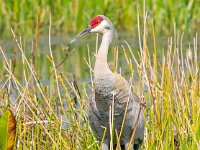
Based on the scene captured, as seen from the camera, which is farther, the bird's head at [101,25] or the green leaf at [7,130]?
the bird's head at [101,25]

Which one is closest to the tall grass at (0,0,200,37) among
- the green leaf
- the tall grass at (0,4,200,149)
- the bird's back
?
the tall grass at (0,4,200,149)

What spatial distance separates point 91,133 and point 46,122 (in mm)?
321

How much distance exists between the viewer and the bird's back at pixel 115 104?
451 centimetres

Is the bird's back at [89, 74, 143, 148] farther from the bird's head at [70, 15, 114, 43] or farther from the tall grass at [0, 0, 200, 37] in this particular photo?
the tall grass at [0, 0, 200, 37]

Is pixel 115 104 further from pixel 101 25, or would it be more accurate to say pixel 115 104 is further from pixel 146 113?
pixel 146 113

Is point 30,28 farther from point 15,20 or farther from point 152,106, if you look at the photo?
point 152,106

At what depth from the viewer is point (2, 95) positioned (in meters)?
5.43

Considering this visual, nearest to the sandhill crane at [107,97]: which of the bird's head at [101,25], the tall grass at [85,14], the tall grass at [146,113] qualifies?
the bird's head at [101,25]

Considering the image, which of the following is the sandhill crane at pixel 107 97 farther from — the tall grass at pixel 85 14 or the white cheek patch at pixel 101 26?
the tall grass at pixel 85 14

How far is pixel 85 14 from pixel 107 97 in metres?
5.81

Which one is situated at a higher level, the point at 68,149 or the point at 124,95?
the point at 124,95

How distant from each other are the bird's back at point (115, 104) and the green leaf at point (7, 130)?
644 millimetres

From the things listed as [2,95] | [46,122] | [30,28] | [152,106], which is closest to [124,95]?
[152,106]

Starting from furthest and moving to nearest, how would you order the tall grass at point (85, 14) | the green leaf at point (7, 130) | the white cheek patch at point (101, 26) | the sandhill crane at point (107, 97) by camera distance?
the tall grass at point (85, 14) → the white cheek patch at point (101, 26) → the sandhill crane at point (107, 97) → the green leaf at point (7, 130)
